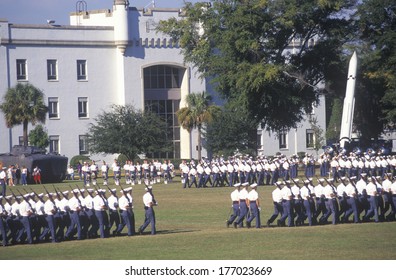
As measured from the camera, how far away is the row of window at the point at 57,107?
65.3m

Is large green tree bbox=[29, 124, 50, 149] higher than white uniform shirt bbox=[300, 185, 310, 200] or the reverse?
higher

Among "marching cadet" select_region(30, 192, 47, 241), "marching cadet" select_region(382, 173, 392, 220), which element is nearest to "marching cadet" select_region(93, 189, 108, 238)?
"marching cadet" select_region(30, 192, 47, 241)

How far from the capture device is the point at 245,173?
49.5m

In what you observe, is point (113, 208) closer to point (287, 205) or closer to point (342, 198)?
point (287, 205)

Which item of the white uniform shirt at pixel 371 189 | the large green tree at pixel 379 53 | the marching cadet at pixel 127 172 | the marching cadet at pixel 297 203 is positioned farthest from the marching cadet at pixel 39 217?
the large green tree at pixel 379 53

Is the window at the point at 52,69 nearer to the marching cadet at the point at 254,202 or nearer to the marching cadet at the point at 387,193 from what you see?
the marching cadet at the point at 387,193

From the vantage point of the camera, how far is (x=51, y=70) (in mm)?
65062

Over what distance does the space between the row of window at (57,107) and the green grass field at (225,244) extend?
3388 centimetres

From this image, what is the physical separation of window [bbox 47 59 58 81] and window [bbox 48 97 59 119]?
1463mm

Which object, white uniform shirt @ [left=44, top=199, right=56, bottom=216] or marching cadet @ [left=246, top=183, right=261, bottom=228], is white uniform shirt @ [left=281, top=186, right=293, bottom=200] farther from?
white uniform shirt @ [left=44, top=199, right=56, bottom=216]

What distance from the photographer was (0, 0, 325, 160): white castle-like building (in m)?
63.3

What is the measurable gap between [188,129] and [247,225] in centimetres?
4213

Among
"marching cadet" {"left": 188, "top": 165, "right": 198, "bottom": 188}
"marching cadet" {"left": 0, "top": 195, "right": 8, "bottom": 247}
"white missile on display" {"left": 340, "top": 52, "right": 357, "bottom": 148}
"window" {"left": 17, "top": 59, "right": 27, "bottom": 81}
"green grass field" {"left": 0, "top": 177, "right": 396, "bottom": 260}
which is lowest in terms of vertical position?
"green grass field" {"left": 0, "top": 177, "right": 396, "bottom": 260}
